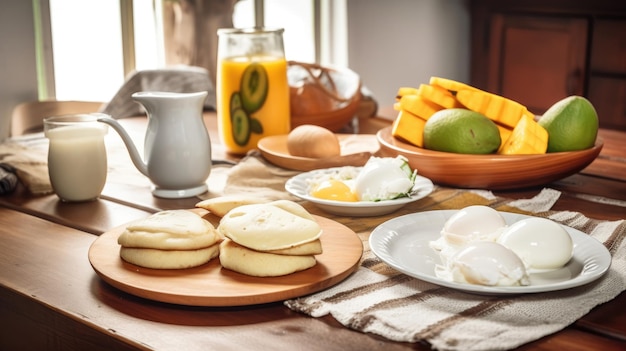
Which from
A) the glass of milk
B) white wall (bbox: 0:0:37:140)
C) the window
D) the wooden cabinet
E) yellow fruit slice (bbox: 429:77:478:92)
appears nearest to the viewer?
the glass of milk

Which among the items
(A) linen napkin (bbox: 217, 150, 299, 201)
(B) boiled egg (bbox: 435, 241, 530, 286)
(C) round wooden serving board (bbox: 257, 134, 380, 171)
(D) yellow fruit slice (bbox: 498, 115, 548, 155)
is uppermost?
(D) yellow fruit slice (bbox: 498, 115, 548, 155)

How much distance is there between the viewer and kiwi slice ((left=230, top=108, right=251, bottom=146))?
5.07 ft

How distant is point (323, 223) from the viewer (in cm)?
98

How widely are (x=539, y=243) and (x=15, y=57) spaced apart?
7.23 feet

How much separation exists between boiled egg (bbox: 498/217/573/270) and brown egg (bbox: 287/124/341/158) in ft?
1.94

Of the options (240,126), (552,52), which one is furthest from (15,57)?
(552,52)

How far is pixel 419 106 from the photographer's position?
4.40 feet

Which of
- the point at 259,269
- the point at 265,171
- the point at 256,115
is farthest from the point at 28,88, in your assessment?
the point at 259,269

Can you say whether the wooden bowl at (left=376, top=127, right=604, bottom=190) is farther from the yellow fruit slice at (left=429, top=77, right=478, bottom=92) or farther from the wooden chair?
the wooden chair

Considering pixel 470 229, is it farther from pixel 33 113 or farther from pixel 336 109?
pixel 33 113

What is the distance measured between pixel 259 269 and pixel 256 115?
79 centimetres

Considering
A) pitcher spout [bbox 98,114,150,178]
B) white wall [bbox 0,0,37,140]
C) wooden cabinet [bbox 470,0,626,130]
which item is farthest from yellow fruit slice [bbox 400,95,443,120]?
wooden cabinet [bbox 470,0,626,130]

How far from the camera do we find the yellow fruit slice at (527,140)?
1244 millimetres

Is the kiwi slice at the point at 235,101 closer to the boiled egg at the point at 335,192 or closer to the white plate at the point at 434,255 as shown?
the boiled egg at the point at 335,192
